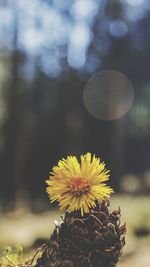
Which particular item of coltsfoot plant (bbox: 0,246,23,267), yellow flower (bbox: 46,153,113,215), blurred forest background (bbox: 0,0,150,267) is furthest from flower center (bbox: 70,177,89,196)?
blurred forest background (bbox: 0,0,150,267)

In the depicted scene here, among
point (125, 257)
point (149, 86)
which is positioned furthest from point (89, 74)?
point (125, 257)

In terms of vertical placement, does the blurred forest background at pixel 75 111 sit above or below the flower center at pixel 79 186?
above

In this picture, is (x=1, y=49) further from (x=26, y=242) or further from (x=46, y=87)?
(x=26, y=242)

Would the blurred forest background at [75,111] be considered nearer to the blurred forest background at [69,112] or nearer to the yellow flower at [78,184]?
the blurred forest background at [69,112]

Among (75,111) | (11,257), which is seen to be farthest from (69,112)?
(11,257)

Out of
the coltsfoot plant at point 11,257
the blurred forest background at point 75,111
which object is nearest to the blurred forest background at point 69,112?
the blurred forest background at point 75,111

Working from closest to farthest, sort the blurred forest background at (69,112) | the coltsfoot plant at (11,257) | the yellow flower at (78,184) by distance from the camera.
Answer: the yellow flower at (78,184)
the coltsfoot plant at (11,257)
the blurred forest background at (69,112)

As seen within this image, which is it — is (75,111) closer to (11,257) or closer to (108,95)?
(108,95)

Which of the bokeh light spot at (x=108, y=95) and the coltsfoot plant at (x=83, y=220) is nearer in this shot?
the coltsfoot plant at (x=83, y=220)
